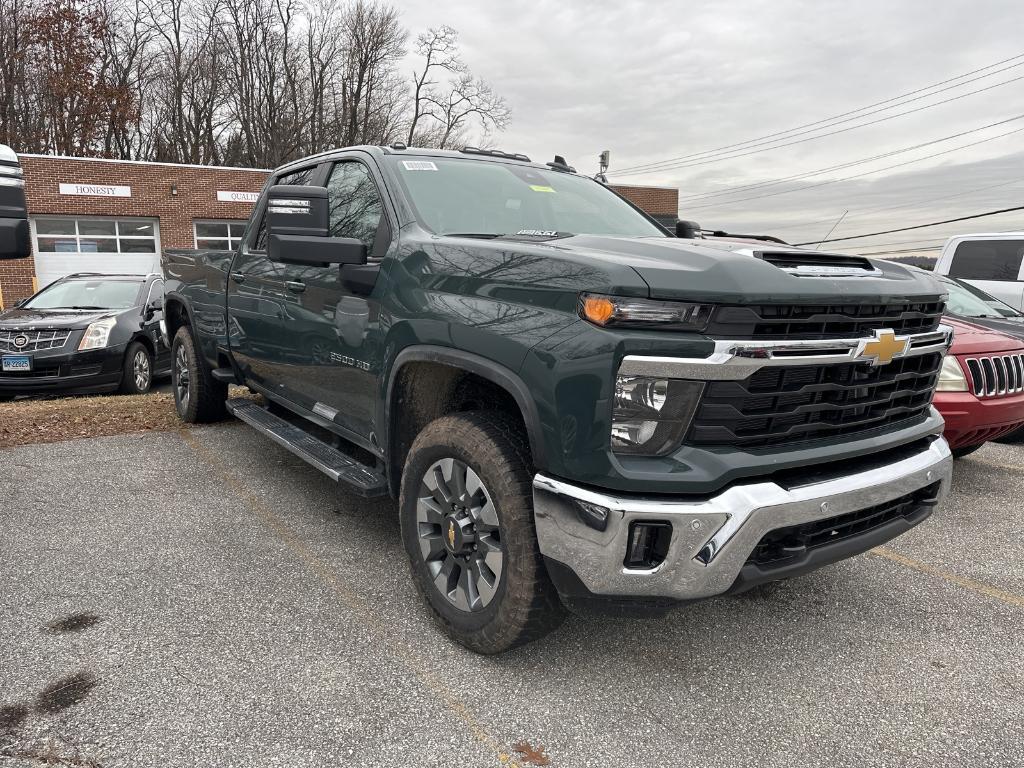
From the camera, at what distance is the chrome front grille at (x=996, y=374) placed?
457 centimetres

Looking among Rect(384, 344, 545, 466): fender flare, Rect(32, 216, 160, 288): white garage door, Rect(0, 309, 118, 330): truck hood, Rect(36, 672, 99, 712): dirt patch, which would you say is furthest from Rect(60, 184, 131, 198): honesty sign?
Rect(36, 672, 99, 712): dirt patch

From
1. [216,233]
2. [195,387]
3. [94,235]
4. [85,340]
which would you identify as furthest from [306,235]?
[216,233]

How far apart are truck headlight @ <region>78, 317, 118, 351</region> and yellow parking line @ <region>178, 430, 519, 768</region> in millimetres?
4330

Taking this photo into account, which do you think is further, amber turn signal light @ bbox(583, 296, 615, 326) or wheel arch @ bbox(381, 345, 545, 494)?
wheel arch @ bbox(381, 345, 545, 494)

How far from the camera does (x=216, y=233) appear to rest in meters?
24.4

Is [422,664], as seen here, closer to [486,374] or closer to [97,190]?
[486,374]

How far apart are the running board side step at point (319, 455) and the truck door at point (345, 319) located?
151 mm

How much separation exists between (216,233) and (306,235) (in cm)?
2375

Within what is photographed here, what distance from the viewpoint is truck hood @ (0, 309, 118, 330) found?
8203mm

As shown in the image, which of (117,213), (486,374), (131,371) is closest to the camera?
(486,374)

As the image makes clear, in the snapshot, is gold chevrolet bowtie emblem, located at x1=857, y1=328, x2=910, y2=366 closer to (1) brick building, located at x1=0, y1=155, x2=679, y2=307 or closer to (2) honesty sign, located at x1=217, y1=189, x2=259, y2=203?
(1) brick building, located at x1=0, y1=155, x2=679, y2=307

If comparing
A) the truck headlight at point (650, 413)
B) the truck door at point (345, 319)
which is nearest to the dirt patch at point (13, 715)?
the truck door at point (345, 319)

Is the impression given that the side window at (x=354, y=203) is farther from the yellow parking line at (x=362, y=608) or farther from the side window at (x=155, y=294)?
the side window at (x=155, y=294)

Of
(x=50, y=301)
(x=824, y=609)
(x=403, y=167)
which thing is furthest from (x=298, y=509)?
(x=50, y=301)
